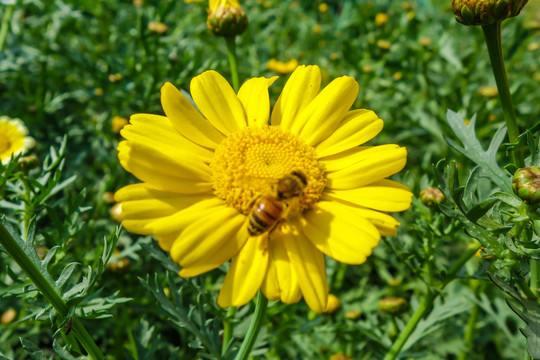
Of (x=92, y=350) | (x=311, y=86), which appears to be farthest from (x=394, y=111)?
(x=92, y=350)

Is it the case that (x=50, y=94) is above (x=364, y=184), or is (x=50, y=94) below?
below

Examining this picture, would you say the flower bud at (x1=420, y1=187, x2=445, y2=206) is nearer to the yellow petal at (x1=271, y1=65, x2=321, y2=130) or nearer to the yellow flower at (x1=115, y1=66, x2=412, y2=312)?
the yellow flower at (x1=115, y1=66, x2=412, y2=312)

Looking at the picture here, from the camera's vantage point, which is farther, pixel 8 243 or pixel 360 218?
pixel 360 218

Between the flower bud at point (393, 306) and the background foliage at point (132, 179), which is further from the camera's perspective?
the flower bud at point (393, 306)

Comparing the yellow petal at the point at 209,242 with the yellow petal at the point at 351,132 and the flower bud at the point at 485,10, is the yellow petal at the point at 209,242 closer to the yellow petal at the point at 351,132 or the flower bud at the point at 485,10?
the yellow petal at the point at 351,132

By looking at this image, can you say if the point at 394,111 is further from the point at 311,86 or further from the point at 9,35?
the point at 9,35

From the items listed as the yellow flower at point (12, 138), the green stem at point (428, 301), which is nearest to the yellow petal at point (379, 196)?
the green stem at point (428, 301)
